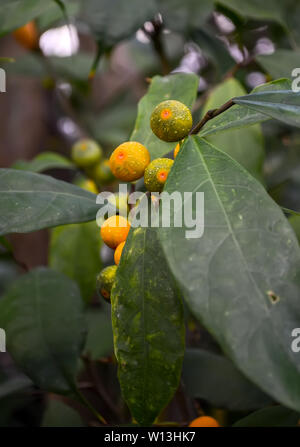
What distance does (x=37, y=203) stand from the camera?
533 mm

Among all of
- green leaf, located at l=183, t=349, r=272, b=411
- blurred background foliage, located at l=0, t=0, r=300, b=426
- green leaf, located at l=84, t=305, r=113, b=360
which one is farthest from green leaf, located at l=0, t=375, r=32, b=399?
green leaf, located at l=183, t=349, r=272, b=411

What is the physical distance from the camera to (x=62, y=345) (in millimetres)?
706

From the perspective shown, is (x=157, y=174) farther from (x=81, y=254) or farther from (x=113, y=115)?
(x=113, y=115)

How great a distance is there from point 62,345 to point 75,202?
0.87 ft

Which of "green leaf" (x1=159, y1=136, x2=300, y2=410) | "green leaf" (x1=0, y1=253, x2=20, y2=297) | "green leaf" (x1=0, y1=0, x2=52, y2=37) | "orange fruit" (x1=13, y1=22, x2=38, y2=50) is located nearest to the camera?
"green leaf" (x1=159, y1=136, x2=300, y2=410)

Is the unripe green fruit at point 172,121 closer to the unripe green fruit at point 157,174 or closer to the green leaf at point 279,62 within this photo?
the unripe green fruit at point 157,174

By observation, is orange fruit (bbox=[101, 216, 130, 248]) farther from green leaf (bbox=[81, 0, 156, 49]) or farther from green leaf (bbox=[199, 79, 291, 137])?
green leaf (bbox=[81, 0, 156, 49])

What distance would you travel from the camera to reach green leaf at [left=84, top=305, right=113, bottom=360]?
1.01 metres

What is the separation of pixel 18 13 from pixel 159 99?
364mm

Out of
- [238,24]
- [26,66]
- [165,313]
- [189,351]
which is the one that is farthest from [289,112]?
[26,66]

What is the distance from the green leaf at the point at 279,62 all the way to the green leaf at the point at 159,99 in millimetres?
239

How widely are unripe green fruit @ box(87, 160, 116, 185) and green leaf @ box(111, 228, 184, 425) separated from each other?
661 mm

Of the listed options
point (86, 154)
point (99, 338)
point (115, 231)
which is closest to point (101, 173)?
point (86, 154)

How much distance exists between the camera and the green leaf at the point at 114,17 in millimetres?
777
